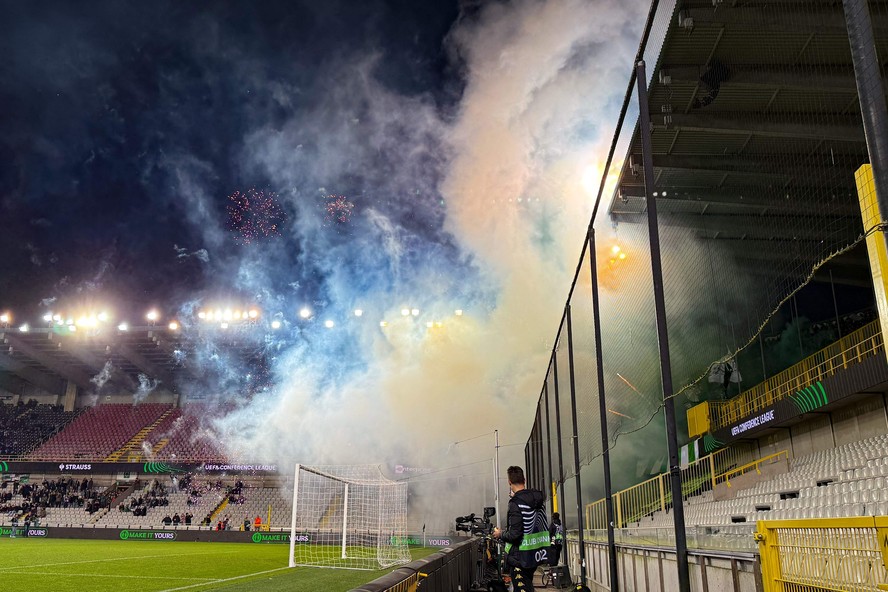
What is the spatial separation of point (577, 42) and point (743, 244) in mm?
16895

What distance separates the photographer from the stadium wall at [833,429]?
39.9 feet

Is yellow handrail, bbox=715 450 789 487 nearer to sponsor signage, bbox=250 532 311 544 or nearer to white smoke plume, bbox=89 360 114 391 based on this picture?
sponsor signage, bbox=250 532 311 544

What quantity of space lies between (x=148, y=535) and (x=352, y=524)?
12.8 meters

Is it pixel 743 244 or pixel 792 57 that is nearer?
pixel 792 57

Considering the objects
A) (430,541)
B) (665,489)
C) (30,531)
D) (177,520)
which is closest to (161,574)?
(665,489)

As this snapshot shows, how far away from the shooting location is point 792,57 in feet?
16.4

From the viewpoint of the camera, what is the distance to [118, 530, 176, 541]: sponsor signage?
29.7 metres

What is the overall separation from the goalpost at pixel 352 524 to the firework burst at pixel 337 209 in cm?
1776

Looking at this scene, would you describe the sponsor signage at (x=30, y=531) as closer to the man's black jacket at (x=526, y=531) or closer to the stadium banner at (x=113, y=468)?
the stadium banner at (x=113, y=468)

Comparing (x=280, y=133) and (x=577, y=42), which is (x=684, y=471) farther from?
(x=280, y=133)

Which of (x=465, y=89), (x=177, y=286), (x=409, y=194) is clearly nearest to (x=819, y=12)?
(x=465, y=89)

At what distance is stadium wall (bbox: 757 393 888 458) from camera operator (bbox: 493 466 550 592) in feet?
31.6

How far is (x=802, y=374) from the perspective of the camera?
14.7 metres

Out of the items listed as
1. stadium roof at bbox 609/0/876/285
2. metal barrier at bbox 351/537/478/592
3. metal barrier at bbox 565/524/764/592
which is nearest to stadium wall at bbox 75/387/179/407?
metal barrier at bbox 565/524/764/592
